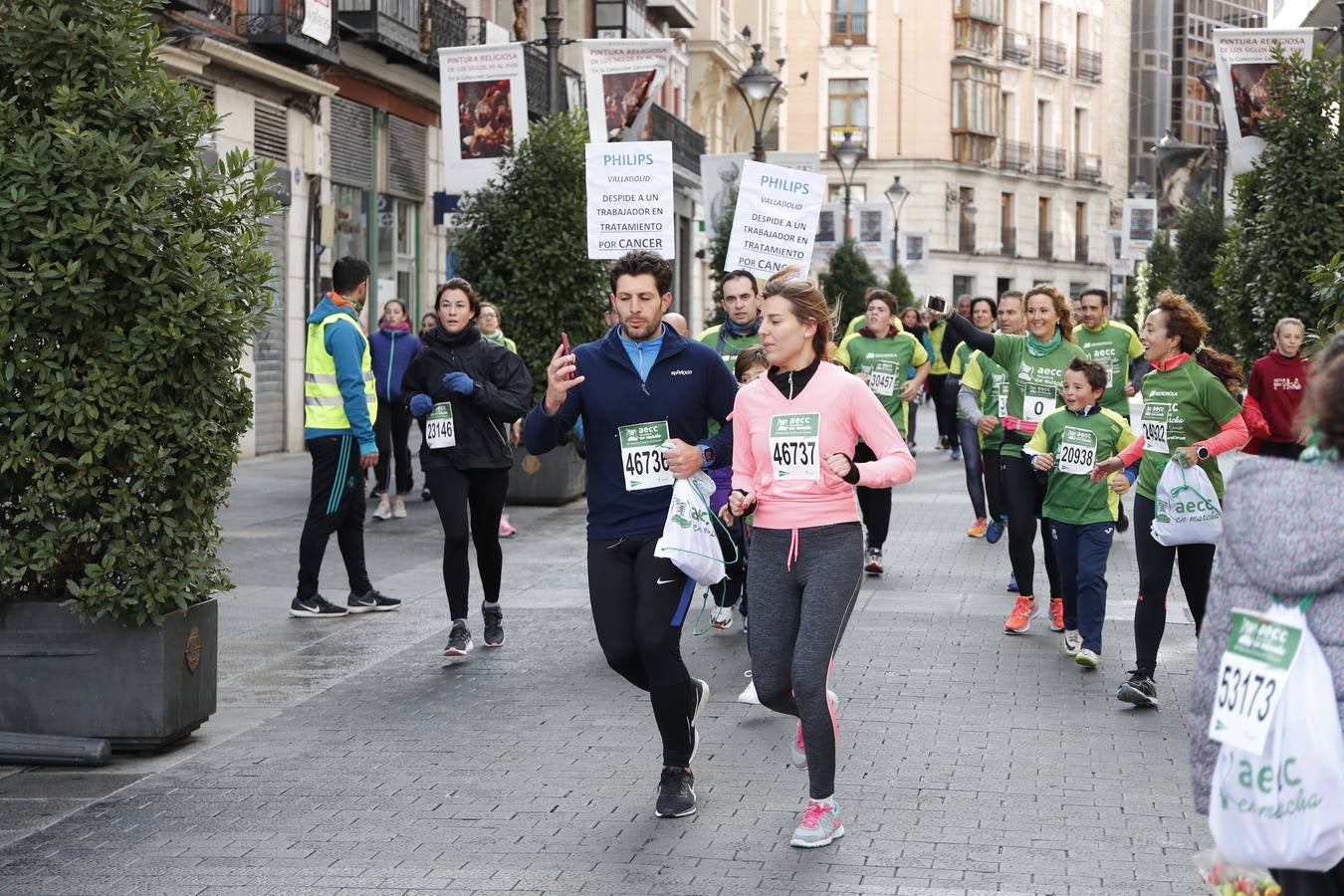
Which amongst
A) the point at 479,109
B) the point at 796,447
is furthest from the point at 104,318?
the point at 479,109

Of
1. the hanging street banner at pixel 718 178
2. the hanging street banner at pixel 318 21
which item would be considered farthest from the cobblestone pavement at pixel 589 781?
the hanging street banner at pixel 718 178

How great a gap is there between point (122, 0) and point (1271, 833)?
539 centimetres

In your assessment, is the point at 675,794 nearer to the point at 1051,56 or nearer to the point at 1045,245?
the point at 1045,245

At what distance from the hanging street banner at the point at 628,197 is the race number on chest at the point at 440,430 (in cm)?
615

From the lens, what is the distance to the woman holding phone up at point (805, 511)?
588 cm

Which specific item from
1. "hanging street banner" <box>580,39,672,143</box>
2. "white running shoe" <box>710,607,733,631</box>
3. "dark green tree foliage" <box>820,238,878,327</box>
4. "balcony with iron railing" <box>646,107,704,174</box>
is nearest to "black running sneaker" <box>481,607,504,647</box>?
"white running shoe" <box>710,607,733,631</box>

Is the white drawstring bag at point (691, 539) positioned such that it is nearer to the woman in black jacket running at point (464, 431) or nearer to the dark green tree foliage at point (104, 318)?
the dark green tree foliage at point (104, 318)

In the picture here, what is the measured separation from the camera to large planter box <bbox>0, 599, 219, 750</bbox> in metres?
7.02

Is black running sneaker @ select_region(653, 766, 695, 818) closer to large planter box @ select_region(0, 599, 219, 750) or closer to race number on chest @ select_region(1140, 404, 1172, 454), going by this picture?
large planter box @ select_region(0, 599, 219, 750)

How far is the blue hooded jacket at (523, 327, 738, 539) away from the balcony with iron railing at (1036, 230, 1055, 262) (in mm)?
71519

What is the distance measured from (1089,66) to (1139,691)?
75.9m

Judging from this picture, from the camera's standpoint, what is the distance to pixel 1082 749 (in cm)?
730

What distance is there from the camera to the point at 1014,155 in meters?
75.0

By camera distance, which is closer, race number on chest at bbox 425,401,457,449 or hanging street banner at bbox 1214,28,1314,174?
race number on chest at bbox 425,401,457,449
